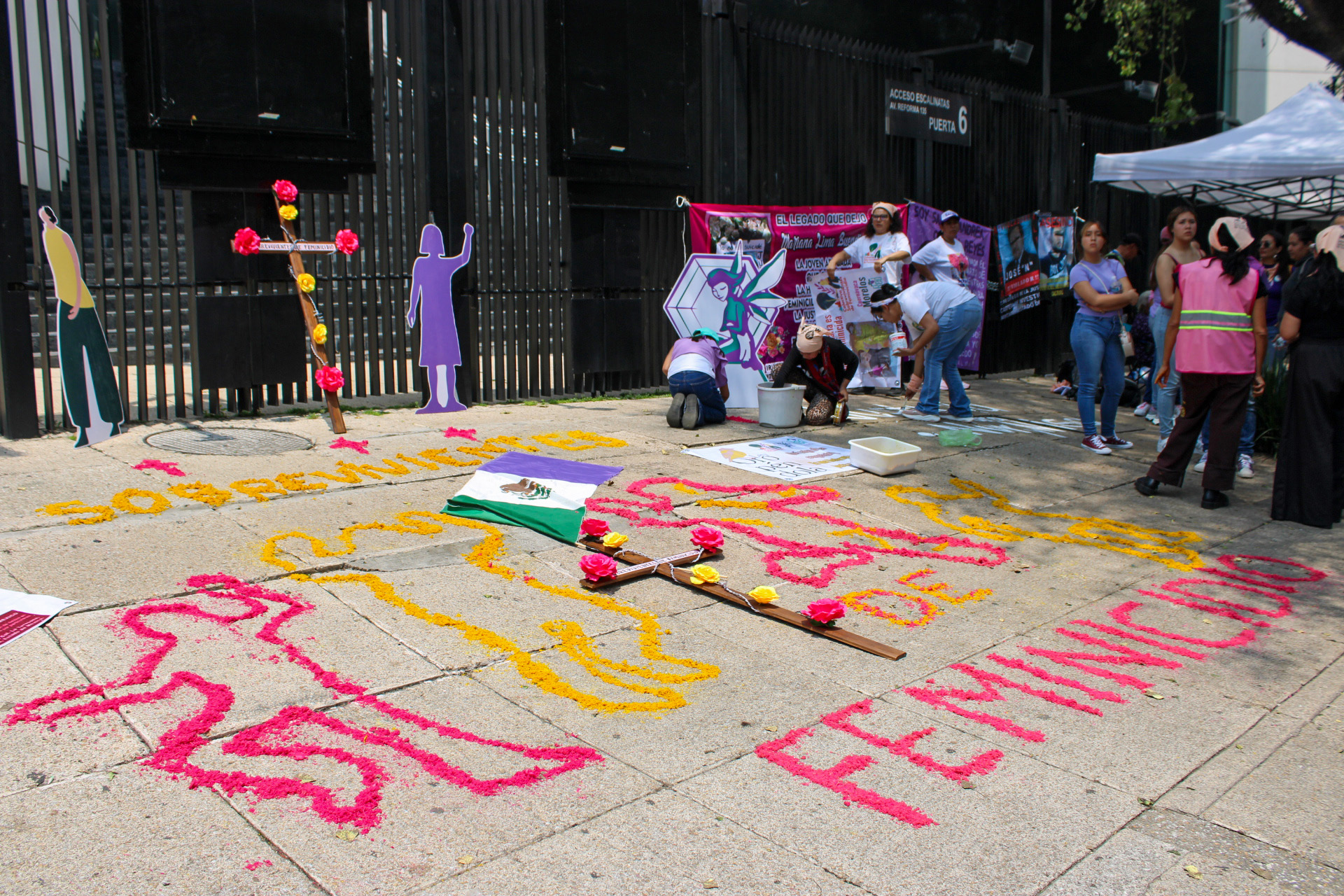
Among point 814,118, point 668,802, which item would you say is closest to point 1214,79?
point 814,118

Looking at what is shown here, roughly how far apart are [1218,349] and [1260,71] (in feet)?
67.7

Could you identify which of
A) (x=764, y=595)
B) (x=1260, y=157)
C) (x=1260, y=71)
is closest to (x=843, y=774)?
(x=764, y=595)

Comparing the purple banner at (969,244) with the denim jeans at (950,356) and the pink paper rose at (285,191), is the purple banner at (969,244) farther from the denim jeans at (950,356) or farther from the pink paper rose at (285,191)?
the pink paper rose at (285,191)

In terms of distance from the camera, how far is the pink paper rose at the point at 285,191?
7574mm

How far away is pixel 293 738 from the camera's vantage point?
3252 millimetres

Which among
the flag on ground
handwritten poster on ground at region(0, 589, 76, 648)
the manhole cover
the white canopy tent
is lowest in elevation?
handwritten poster on ground at region(0, 589, 76, 648)

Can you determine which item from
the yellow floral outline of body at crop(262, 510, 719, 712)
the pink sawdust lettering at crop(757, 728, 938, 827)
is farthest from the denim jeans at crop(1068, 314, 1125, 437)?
the pink sawdust lettering at crop(757, 728, 938, 827)

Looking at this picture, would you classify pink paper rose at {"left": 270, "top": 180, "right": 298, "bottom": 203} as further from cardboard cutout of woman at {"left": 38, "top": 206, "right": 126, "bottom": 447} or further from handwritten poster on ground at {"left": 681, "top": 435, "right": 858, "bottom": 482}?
handwritten poster on ground at {"left": 681, "top": 435, "right": 858, "bottom": 482}

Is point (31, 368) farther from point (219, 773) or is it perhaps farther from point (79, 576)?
point (219, 773)

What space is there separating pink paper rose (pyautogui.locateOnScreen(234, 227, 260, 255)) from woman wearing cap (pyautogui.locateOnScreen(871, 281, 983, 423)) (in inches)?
224

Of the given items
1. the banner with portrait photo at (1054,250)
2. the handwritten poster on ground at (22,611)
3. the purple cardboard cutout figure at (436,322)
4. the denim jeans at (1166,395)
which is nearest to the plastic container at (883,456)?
the denim jeans at (1166,395)

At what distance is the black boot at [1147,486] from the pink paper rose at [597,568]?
14.1 feet

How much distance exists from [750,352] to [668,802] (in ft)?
22.5

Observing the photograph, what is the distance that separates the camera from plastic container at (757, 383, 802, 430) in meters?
8.61
